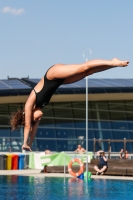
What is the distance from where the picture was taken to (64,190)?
21.1m

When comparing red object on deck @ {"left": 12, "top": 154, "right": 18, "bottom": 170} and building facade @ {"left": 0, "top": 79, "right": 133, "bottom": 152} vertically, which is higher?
building facade @ {"left": 0, "top": 79, "right": 133, "bottom": 152}

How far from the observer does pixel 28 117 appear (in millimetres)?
8633

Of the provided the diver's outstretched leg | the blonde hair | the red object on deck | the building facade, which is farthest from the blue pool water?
the building facade

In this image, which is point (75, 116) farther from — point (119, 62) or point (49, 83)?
point (119, 62)

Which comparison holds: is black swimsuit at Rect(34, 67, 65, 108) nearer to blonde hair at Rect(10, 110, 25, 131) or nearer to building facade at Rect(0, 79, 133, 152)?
blonde hair at Rect(10, 110, 25, 131)

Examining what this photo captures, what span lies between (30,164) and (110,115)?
43.5 ft

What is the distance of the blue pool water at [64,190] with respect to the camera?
1862 centimetres

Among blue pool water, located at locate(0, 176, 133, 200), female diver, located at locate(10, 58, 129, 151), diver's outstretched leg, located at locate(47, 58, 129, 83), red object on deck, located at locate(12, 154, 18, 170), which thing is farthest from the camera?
red object on deck, located at locate(12, 154, 18, 170)

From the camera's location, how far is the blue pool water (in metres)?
18.6

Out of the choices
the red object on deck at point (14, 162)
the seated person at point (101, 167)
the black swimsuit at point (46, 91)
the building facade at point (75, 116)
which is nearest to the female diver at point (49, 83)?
the black swimsuit at point (46, 91)

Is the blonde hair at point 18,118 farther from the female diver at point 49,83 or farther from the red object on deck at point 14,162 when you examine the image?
the red object on deck at point 14,162

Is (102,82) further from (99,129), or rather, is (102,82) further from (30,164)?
(30,164)

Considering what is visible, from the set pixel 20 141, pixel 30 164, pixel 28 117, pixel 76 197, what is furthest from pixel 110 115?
pixel 28 117

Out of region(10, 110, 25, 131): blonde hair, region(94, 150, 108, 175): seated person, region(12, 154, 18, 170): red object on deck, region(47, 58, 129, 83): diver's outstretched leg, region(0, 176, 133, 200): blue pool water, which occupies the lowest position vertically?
region(0, 176, 133, 200): blue pool water
